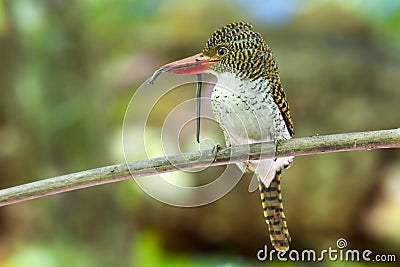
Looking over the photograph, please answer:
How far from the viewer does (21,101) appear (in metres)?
2.50

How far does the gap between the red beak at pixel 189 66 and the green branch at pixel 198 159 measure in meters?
0.06

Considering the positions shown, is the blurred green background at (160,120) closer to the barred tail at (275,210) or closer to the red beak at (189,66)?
the barred tail at (275,210)

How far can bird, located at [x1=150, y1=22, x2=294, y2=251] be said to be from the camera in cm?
52

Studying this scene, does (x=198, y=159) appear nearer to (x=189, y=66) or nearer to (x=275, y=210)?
(x=189, y=66)

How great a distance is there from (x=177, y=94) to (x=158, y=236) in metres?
1.31

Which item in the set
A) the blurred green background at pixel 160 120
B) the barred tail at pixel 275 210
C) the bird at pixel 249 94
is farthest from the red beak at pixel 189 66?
the blurred green background at pixel 160 120

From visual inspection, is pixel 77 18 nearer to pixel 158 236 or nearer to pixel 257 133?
pixel 158 236

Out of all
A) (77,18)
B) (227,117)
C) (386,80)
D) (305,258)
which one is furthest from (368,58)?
(227,117)

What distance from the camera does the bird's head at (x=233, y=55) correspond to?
514 millimetres

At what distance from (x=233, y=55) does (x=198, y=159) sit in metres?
0.09

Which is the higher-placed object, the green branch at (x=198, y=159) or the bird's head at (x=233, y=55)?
the bird's head at (x=233, y=55)

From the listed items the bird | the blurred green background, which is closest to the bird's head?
the bird

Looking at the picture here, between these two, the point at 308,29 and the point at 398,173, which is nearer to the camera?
the point at 398,173

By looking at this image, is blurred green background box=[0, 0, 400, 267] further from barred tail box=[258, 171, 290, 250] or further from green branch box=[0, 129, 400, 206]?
green branch box=[0, 129, 400, 206]
